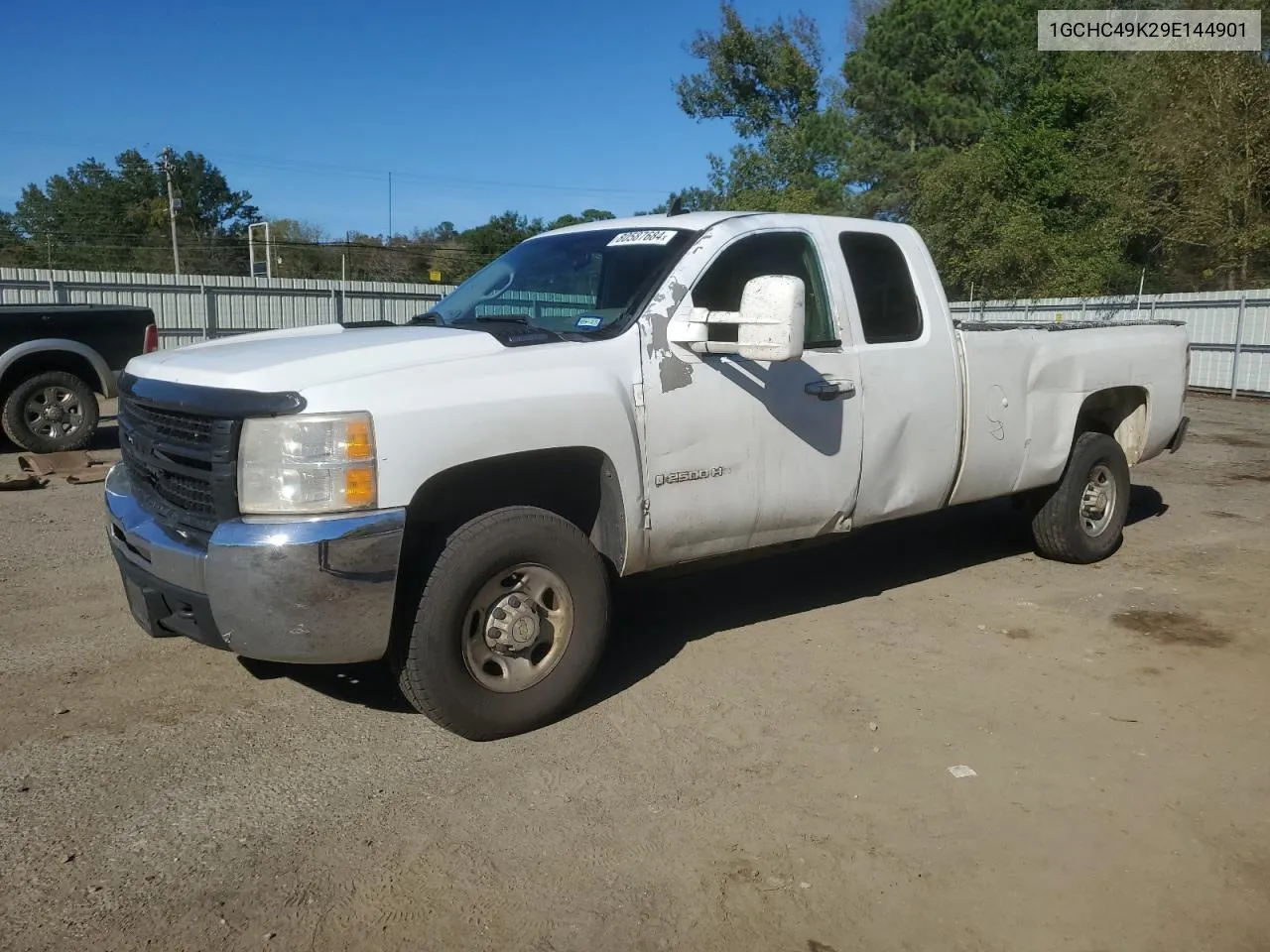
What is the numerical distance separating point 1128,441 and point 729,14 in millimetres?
41421

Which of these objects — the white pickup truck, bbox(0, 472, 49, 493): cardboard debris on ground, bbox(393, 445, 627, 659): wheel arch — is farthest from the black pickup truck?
bbox(393, 445, 627, 659): wheel arch

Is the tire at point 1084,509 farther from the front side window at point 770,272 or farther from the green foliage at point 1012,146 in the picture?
the green foliage at point 1012,146

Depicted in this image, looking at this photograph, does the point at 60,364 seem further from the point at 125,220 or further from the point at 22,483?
the point at 125,220

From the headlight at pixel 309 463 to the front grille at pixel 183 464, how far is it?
0.25 feet

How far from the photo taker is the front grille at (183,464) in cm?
370

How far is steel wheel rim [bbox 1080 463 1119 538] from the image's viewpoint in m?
6.80

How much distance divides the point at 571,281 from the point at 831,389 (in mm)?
1265

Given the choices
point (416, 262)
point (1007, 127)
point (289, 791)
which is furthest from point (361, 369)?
point (416, 262)

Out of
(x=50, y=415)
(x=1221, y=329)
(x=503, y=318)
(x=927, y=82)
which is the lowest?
(x=50, y=415)

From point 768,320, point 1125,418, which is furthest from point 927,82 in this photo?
point 768,320

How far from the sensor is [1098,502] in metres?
6.90

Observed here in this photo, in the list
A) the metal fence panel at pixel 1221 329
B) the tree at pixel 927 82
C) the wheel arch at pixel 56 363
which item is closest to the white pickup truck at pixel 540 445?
the wheel arch at pixel 56 363

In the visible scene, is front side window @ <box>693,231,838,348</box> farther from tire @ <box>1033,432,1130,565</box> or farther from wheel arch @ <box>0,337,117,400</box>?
wheel arch @ <box>0,337,117,400</box>

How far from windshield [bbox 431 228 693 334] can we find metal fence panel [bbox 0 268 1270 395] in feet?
44.6
